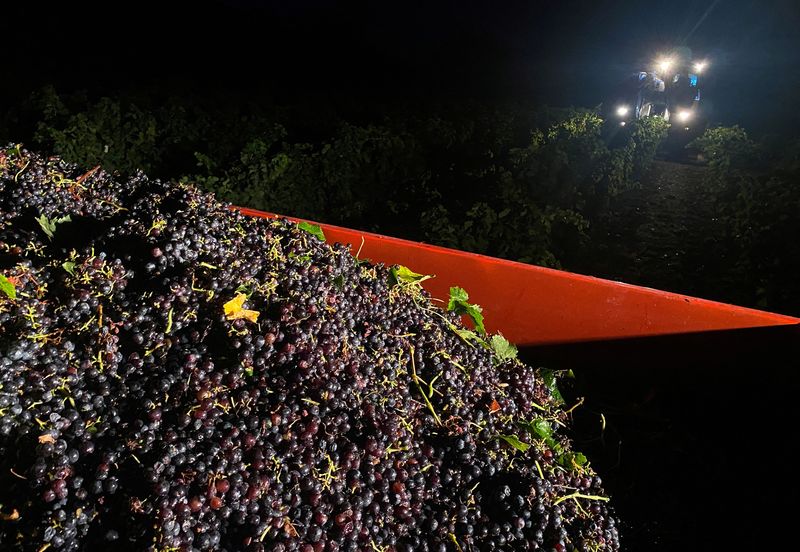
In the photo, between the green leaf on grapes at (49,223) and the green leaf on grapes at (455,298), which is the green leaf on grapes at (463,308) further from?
the green leaf on grapes at (49,223)

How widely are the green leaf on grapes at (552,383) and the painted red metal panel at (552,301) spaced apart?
0.88 ft

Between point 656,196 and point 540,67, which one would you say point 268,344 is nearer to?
point 656,196

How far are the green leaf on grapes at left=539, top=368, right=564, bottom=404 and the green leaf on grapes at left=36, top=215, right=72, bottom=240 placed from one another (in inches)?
92.1

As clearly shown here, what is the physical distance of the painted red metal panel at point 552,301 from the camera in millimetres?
2494

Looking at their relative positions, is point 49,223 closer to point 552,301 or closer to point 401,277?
point 401,277

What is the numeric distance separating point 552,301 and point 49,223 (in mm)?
2427

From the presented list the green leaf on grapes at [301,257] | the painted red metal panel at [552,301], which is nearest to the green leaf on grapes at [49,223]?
the green leaf on grapes at [301,257]

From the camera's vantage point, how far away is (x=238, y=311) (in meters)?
1.44

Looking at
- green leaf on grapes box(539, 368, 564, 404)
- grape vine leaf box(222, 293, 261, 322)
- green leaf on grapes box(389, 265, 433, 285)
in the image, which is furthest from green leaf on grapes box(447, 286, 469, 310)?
grape vine leaf box(222, 293, 261, 322)

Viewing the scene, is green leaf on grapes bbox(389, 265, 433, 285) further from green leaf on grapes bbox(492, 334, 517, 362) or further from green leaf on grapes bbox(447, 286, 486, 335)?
green leaf on grapes bbox(492, 334, 517, 362)

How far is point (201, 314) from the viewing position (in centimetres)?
147

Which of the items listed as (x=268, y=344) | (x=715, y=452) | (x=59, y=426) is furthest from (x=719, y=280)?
(x=59, y=426)

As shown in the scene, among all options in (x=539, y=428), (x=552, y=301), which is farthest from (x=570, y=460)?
(x=552, y=301)

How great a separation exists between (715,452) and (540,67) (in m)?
51.0
